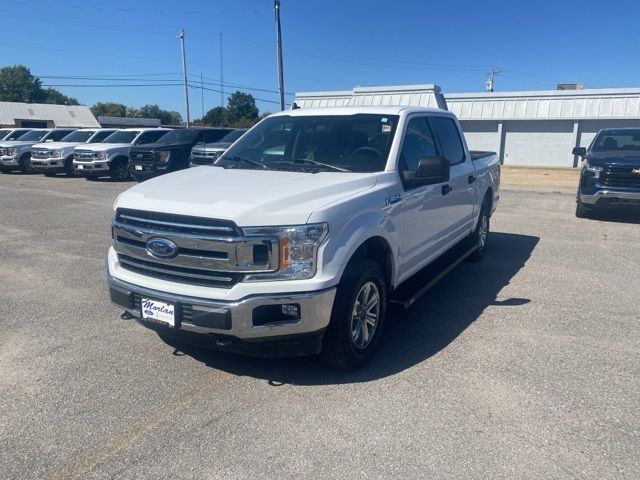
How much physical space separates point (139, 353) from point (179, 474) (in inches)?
66.8

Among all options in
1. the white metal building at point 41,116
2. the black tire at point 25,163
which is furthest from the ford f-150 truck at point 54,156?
the white metal building at point 41,116

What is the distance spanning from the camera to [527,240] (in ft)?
Result: 30.1

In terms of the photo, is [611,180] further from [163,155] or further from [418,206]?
[163,155]

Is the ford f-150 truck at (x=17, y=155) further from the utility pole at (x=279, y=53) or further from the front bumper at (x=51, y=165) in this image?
the utility pole at (x=279, y=53)

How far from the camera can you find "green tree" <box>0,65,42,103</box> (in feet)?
340

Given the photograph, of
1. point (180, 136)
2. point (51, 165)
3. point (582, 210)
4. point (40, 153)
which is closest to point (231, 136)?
point (180, 136)

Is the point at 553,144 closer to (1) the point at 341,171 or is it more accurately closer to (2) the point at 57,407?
(1) the point at 341,171

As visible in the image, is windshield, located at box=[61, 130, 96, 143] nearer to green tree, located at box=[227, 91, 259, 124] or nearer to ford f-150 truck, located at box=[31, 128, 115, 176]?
ford f-150 truck, located at box=[31, 128, 115, 176]

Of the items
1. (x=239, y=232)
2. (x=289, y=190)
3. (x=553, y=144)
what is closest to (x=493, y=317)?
(x=289, y=190)

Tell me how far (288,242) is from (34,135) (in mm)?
24776

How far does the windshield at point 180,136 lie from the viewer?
1733 cm

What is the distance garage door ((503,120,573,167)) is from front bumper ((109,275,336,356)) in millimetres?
32517

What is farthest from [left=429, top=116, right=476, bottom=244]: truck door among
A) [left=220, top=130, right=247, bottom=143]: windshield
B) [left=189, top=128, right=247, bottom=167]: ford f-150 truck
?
[left=220, top=130, right=247, bottom=143]: windshield

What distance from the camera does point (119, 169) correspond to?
61.6ft
